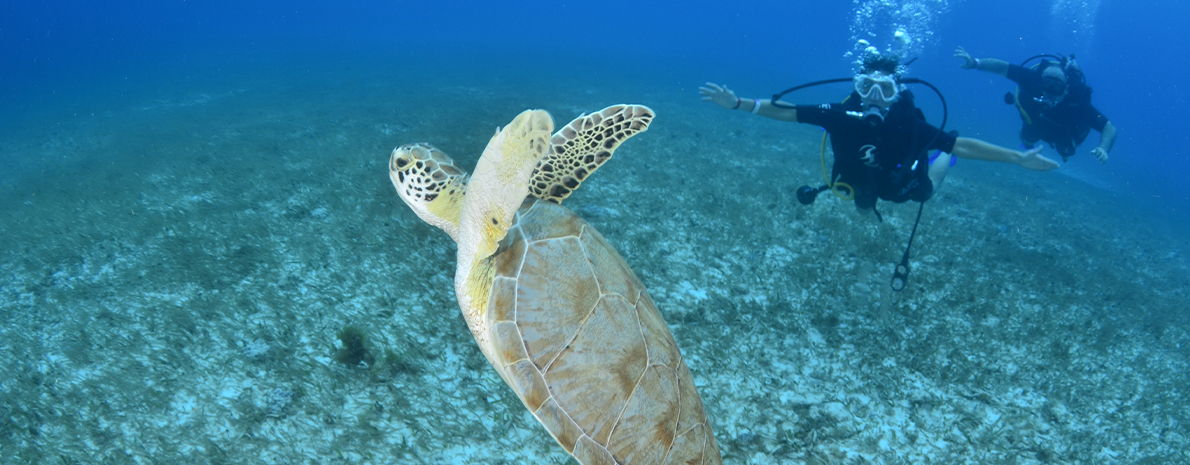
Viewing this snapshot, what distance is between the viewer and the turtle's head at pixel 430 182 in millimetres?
2471

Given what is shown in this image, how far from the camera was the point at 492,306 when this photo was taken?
1957mm

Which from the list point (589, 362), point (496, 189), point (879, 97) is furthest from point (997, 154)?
point (496, 189)

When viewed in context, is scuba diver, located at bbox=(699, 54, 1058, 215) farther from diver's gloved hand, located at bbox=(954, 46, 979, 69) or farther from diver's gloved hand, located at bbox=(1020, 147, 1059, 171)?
diver's gloved hand, located at bbox=(954, 46, 979, 69)

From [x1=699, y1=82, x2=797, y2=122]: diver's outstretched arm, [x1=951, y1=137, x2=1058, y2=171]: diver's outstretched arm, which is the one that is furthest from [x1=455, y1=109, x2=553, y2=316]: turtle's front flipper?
[x1=951, y1=137, x2=1058, y2=171]: diver's outstretched arm

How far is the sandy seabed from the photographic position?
2.30 m

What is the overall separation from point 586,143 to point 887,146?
9.59ft

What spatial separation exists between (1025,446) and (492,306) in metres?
3.42

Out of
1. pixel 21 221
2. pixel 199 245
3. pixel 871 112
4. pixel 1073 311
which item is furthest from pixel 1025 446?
pixel 21 221

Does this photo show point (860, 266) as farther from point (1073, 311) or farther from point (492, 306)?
point (492, 306)

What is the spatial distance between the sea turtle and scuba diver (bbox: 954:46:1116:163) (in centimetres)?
800

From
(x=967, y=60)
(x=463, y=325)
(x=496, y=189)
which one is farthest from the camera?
(x=967, y=60)

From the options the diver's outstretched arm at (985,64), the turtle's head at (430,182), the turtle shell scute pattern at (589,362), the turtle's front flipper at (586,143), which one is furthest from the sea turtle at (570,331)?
the diver's outstretched arm at (985,64)

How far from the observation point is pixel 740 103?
145 inches

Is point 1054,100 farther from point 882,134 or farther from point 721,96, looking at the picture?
point 721,96
